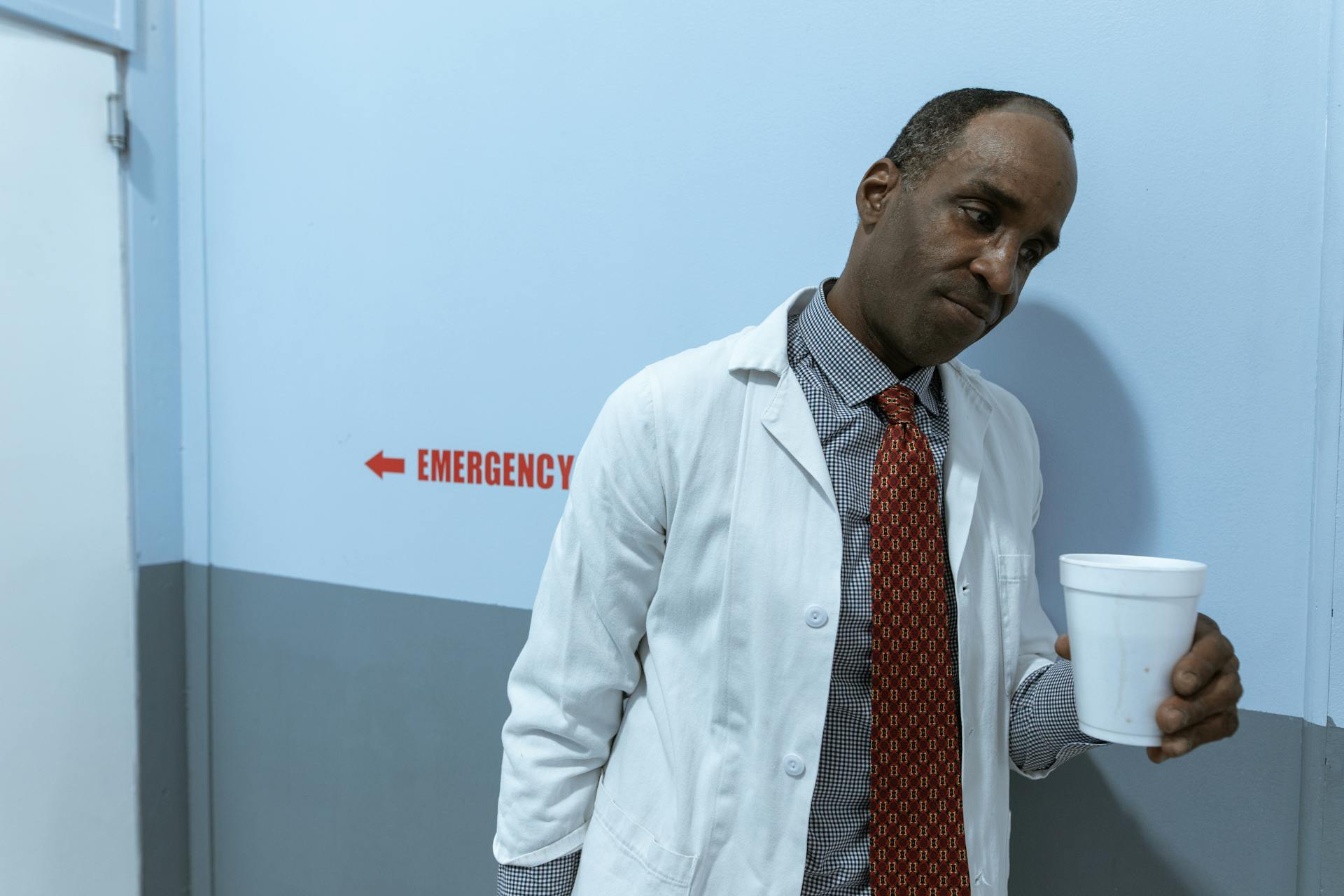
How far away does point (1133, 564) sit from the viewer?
860mm

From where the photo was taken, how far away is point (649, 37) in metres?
1.47

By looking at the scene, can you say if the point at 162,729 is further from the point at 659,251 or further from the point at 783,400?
the point at 783,400

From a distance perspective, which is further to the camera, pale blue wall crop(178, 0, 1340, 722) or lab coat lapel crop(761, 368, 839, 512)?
pale blue wall crop(178, 0, 1340, 722)

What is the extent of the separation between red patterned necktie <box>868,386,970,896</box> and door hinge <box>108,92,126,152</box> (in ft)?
5.15

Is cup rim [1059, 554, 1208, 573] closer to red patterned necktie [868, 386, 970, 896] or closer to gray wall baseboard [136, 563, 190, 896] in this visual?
red patterned necktie [868, 386, 970, 896]

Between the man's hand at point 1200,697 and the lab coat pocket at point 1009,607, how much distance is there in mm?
245

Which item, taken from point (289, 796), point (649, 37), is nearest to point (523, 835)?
point (289, 796)

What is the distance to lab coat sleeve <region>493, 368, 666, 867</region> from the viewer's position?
1.06 m

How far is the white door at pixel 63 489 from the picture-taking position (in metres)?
1.67

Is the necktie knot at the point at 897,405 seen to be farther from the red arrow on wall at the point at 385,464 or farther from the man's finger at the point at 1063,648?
the red arrow on wall at the point at 385,464

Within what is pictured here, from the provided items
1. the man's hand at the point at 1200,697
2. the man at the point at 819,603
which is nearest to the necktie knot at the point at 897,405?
the man at the point at 819,603

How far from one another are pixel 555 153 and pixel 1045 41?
75 cm

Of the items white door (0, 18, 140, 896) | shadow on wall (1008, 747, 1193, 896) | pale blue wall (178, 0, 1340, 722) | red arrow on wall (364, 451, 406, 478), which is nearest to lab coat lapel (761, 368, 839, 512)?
pale blue wall (178, 0, 1340, 722)

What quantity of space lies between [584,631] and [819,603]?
269 mm
